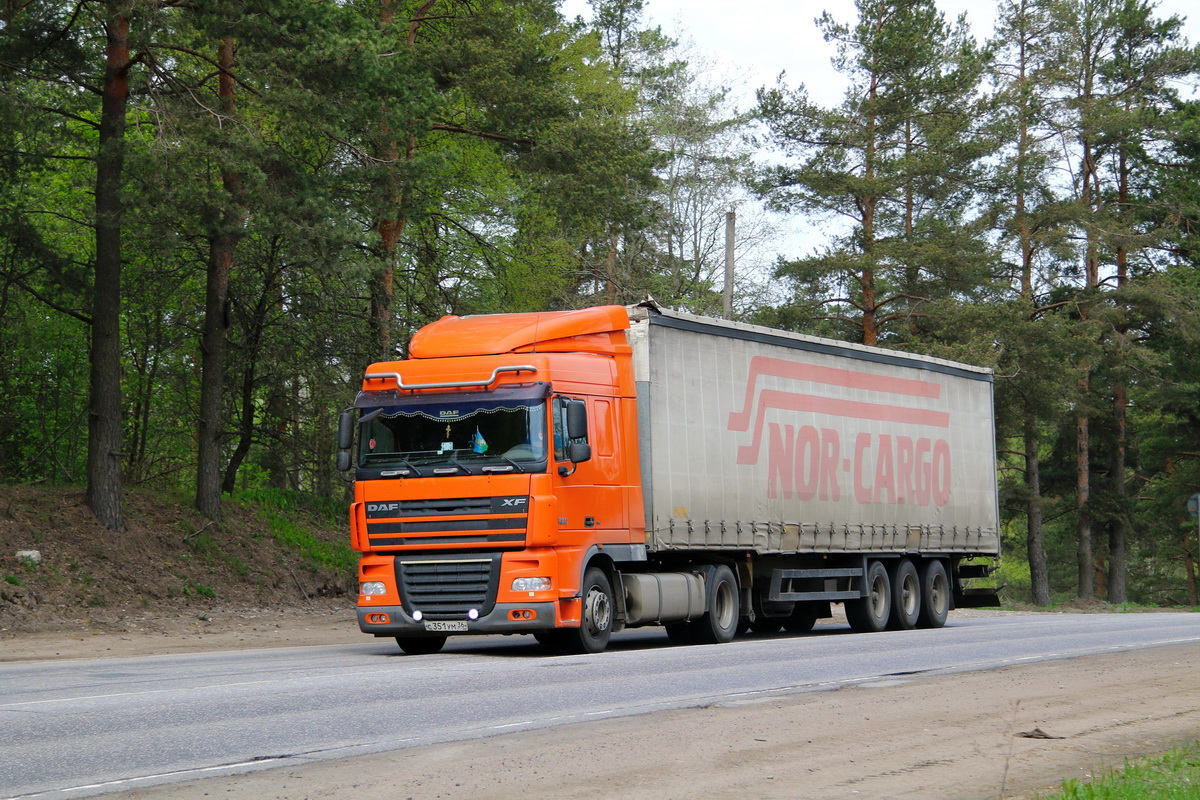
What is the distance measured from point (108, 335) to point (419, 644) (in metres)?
10.1

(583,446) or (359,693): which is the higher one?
(583,446)

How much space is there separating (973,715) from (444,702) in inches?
164

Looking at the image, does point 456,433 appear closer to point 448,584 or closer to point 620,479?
point 448,584

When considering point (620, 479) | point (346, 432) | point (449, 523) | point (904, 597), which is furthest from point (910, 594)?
point (346, 432)

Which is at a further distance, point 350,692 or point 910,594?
point 910,594

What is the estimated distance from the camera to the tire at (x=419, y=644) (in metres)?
16.5

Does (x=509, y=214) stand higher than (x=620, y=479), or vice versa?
(x=509, y=214)

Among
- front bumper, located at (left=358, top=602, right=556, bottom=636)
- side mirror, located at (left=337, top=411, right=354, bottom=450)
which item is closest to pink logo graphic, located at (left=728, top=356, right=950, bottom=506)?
front bumper, located at (left=358, top=602, right=556, bottom=636)

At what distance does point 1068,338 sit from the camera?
43.1m

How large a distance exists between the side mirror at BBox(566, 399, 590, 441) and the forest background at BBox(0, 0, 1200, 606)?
8.37 meters

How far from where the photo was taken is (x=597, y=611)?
15.9 meters

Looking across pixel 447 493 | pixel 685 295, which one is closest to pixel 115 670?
pixel 447 493

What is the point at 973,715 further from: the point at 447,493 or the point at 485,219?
the point at 485,219

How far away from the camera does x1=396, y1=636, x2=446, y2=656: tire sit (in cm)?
1653
